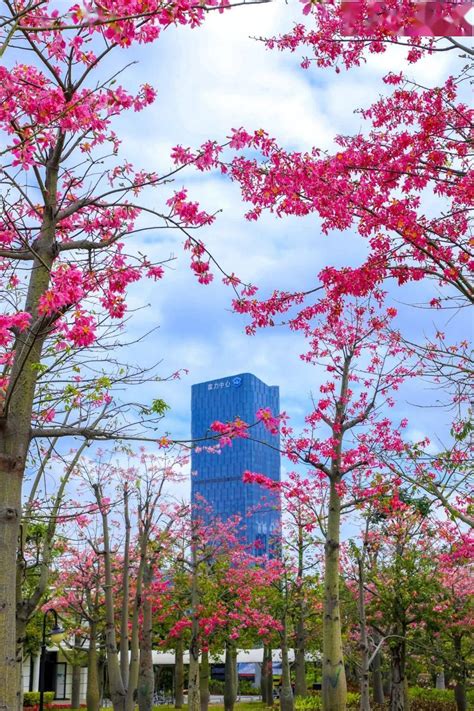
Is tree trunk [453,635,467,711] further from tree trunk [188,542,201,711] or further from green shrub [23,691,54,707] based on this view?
green shrub [23,691,54,707]

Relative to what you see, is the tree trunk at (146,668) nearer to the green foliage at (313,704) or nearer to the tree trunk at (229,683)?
the green foliage at (313,704)

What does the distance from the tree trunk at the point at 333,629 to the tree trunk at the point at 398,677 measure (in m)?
5.88

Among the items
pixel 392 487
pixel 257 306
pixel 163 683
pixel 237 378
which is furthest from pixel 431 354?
pixel 237 378

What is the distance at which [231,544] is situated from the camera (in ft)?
93.0

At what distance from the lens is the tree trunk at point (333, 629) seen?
13836mm

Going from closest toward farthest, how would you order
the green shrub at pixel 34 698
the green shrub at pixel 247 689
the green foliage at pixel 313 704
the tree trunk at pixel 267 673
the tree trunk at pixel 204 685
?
1. the green foliage at pixel 313 704
2. the tree trunk at pixel 204 685
3. the tree trunk at pixel 267 673
4. the green shrub at pixel 34 698
5. the green shrub at pixel 247 689

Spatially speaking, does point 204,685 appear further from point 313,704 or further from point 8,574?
point 8,574

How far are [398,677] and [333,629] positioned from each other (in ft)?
22.1

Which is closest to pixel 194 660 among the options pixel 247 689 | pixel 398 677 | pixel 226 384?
pixel 398 677

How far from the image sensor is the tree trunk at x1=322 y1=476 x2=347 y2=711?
1384 centimetres

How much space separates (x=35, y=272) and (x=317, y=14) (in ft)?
14.9

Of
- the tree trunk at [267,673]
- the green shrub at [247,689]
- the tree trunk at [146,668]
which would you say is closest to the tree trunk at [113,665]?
the tree trunk at [146,668]

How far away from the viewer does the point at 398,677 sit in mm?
19500

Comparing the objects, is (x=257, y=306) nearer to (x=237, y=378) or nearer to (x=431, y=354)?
(x=431, y=354)
